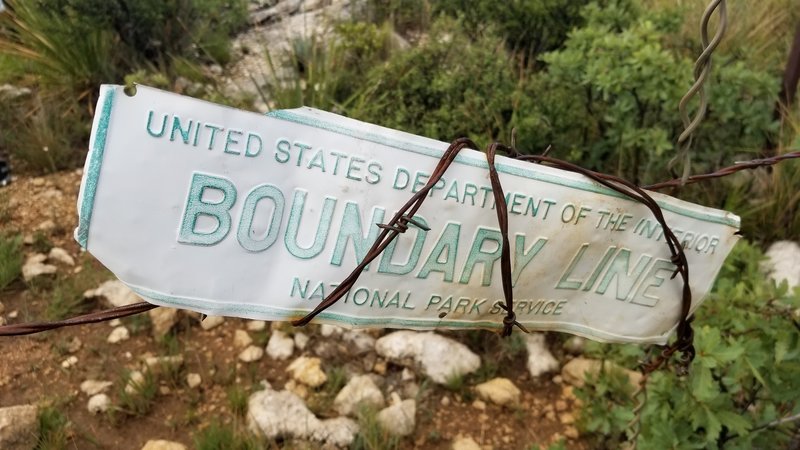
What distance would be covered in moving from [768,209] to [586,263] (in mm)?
2248

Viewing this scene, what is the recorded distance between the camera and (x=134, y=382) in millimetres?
2156

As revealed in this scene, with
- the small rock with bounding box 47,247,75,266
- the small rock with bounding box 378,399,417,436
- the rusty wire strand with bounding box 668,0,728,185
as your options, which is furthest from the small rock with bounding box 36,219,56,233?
the rusty wire strand with bounding box 668,0,728,185

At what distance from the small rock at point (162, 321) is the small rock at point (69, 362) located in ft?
0.93

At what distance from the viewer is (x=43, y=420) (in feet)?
6.62

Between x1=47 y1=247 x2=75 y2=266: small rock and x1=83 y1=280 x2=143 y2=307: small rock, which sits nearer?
x1=83 y1=280 x2=143 y2=307: small rock

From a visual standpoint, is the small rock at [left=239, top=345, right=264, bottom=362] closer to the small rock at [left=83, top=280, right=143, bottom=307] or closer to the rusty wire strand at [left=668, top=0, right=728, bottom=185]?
the small rock at [left=83, top=280, right=143, bottom=307]

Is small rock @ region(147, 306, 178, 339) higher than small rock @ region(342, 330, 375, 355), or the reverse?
small rock @ region(147, 306, 178, 339)

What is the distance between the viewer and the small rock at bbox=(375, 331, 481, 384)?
2.33 meters

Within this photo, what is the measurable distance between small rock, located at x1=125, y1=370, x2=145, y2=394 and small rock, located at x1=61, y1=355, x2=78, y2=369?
10.4 inches

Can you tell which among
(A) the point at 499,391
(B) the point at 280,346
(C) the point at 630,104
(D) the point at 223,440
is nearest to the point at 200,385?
(B) the point at 280,346

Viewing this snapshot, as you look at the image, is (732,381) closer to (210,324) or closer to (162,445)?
(162,445)

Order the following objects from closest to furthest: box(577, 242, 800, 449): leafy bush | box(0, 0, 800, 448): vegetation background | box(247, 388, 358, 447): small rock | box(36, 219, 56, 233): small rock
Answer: box(577, 242, 800, 449): leafy bush → box(0, 0, 800, 448): vegetation background → box(247, 388, 358, 447): small rock → box(36, 219, 56, 233): small rock

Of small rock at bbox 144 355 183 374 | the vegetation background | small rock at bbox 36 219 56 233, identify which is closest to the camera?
the vegetation background

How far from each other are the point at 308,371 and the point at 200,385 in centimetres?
39
